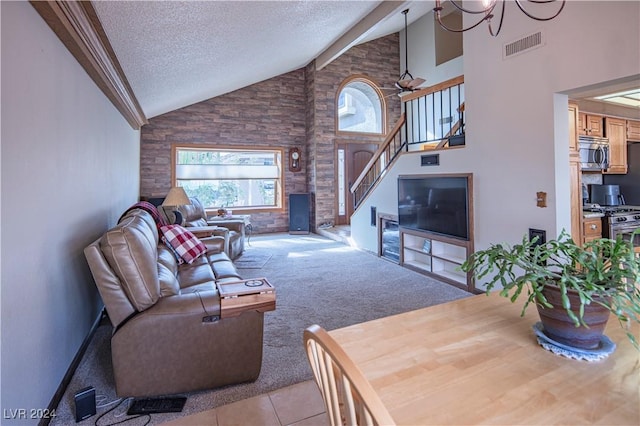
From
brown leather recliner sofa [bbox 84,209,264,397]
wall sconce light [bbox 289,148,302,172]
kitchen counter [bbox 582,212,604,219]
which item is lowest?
brown leather recliner sofa [bbox 84,209,264,397]

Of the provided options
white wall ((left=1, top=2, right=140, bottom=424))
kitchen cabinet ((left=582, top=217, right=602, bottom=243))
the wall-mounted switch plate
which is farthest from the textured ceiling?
kitchen cabinet ((left=582, top=217, right=602, bottom=243))

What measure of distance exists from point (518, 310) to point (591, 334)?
14.2 inches

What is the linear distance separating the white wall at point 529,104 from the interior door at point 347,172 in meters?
4.08

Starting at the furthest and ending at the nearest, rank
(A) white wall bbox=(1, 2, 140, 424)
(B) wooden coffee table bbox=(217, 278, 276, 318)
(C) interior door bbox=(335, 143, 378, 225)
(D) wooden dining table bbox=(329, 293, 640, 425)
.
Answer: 1. (C) interior door bbox=(335, 143, 378, 225)
2. (B) wooden coffee table bbox=(217, 278, 276, 318)
3. (A) white wall bbox=(1, 2, 140, 424)
4. (D) wooden dining table bbox=(329, 293, 640, 425)

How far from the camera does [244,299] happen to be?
6.23 ft

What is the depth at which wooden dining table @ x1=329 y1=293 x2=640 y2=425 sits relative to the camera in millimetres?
762

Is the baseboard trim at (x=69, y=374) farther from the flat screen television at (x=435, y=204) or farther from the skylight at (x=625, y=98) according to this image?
the skylight at (x=625, y=98)

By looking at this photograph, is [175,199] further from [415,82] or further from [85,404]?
[415,82]

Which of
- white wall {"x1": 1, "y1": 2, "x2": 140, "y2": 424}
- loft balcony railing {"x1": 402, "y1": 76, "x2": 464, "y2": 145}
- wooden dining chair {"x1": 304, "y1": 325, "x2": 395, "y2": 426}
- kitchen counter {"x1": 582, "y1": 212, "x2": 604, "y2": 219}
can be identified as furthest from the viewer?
loft balcony railing {"x1": 402, "y1": 76, "x2": 464, "y2": 145}

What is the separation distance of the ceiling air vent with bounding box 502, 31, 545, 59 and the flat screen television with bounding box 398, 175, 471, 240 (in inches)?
49.5

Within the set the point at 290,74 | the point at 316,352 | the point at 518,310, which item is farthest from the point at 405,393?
the point at 290,74

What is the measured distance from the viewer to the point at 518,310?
1348mm

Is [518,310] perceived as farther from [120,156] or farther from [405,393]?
[120,156]

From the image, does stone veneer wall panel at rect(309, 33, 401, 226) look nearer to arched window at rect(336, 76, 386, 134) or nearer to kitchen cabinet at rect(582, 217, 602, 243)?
arched window at rect(336, 76, 386, 134)
